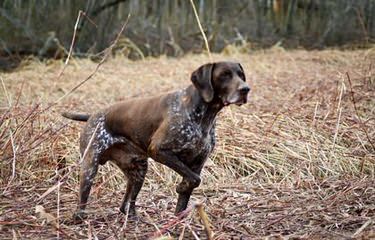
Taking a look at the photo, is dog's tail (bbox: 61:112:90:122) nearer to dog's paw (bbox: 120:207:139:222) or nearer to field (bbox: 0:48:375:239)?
field (bbox: 0:48:375:239)

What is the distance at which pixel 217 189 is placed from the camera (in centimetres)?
471

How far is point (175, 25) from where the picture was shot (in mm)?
13297

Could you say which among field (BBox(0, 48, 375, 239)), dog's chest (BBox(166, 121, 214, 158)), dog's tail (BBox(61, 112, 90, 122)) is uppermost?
dog's chest (BBox(166, 121, 214, 158))

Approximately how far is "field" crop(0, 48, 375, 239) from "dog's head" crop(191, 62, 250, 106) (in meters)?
0.61

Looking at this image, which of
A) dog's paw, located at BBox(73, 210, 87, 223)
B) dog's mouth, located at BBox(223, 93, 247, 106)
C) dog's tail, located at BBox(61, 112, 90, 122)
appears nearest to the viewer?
dog's mouth, located at BBox(223, 93, 247, 106)

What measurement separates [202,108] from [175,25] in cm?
999

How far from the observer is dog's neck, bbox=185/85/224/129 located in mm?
3480

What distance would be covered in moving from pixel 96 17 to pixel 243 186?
7882mm

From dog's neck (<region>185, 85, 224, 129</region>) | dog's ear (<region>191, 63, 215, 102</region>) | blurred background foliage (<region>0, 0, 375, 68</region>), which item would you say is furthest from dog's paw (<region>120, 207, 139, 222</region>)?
blurred background foliage (<region>0, 0, 375, 68</region>)

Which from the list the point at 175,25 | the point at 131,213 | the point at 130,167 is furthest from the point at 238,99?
the point at 175,25

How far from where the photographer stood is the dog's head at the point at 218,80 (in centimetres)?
341

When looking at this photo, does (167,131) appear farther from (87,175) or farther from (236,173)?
(236,173)

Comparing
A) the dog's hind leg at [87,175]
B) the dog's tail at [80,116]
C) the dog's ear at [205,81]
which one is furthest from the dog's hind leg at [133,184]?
the dog's ear at [205,81]

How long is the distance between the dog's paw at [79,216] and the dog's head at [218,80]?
1028 millimetres
